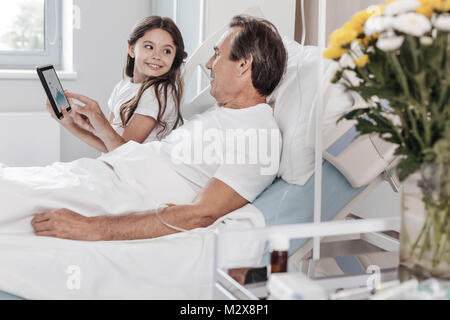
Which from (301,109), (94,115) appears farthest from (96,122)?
(301,109)

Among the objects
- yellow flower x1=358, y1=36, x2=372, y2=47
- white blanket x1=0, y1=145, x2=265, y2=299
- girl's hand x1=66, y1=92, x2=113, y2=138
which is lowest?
white blanket x1=0, y1=145, x2=265, y2=299

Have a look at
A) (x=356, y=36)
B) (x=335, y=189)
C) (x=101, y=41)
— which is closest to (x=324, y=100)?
(x=335, y=189)

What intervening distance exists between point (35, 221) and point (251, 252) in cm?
66

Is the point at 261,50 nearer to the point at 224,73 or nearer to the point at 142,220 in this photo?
the point at 224,73

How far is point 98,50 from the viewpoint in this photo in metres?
3.28

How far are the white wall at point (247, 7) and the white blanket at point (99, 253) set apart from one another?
102 cm

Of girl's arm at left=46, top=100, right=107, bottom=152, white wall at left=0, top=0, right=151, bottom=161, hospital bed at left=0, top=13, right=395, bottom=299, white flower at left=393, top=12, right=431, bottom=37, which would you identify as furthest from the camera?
white wall at left=0, top=0, right=151, bottom=161

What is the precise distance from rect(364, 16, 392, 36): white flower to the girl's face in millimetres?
1384

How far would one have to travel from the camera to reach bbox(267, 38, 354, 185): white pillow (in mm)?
1558

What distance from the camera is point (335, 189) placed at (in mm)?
1597

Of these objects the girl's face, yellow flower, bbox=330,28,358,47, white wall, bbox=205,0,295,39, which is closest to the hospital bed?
yellow flower, bbox=330,28,358,47

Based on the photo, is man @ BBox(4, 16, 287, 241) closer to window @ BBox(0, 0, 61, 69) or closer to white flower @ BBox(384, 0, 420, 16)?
white flower @ BBox(384, 0, 420, 16)

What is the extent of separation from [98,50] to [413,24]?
2583 mm

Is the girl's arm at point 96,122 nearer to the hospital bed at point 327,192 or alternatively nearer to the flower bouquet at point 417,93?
the hospital bed at point 327,192
